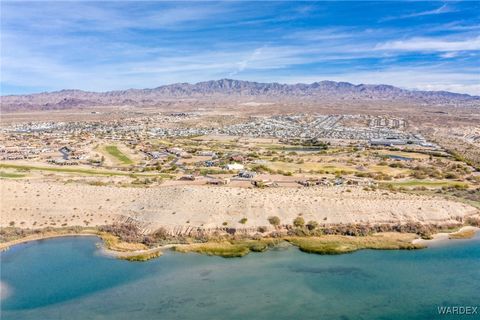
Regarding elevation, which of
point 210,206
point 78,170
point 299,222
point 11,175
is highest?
point 78,170

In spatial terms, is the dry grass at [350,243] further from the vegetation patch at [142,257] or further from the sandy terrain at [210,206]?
the vegetation patch at [142,257]

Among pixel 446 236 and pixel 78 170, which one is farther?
pixel 78 170

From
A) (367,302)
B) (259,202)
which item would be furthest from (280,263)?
(259,202)

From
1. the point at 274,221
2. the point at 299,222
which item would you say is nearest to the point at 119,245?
the point at 274,221

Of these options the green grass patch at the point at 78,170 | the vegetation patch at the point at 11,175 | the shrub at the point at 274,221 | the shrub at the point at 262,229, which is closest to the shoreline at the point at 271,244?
the shrub at the point at 262,229

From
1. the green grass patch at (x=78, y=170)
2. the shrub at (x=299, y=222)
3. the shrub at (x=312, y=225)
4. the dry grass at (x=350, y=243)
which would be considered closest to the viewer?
the dry grass at (x=350, y=243)

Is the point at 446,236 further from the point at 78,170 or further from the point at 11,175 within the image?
the point at 11,175

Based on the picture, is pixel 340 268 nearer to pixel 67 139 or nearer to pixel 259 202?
pixel 259 202
